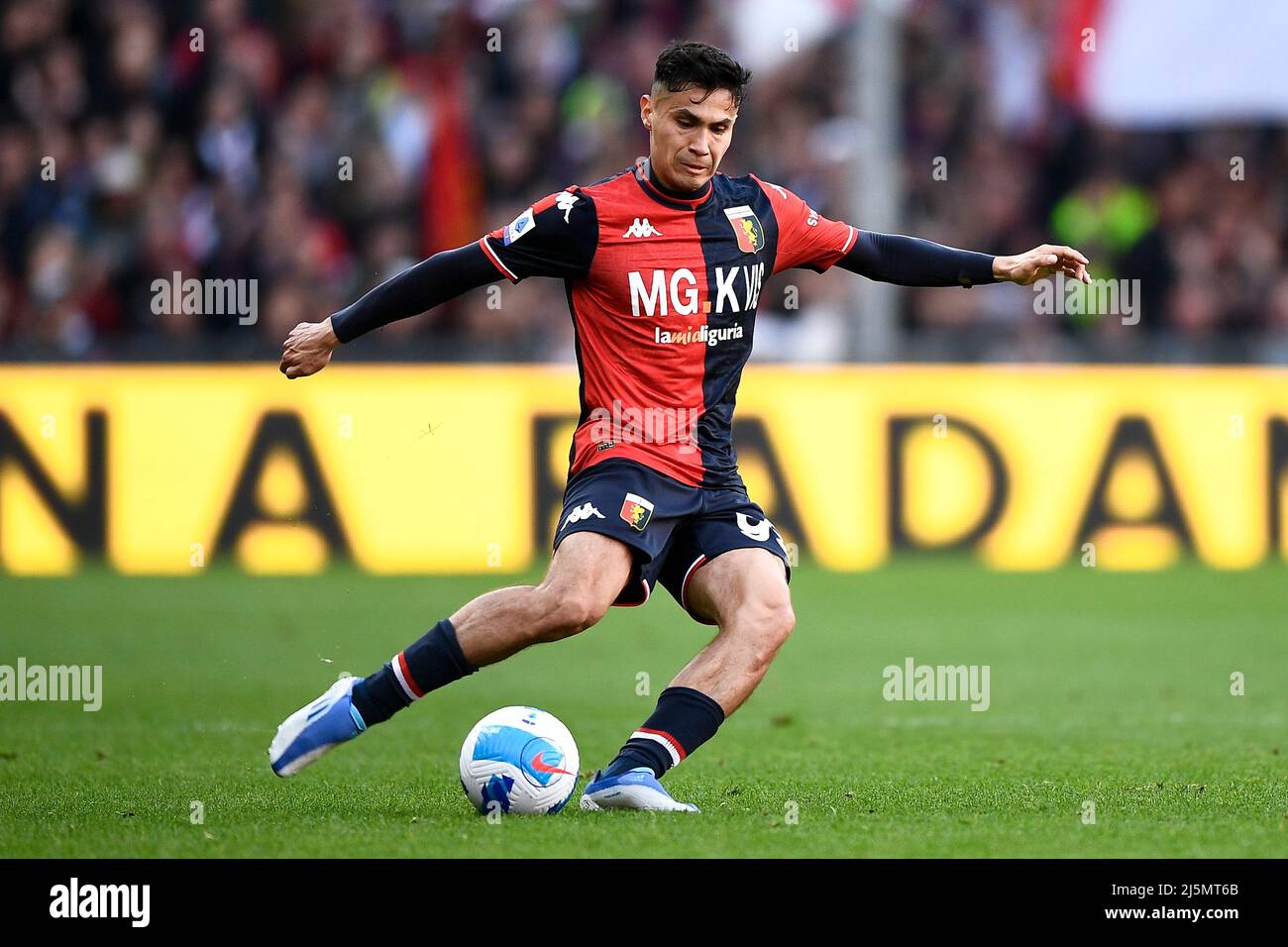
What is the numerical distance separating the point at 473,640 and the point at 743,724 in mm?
2648

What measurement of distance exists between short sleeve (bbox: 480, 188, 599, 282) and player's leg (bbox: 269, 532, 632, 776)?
82 cm

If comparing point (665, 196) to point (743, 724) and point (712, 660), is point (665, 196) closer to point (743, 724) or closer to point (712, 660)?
point (712, 660)

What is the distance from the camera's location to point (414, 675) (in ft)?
18.7

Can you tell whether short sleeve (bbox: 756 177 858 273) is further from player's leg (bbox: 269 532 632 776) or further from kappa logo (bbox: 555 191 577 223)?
player's leg (bbox: 269 532 632 776)

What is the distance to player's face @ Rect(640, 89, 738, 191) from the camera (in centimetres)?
579

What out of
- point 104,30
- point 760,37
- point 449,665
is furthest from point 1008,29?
point 449,665

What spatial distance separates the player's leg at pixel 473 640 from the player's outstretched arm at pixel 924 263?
1.29 m

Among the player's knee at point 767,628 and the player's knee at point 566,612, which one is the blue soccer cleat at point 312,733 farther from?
the player's knee at point 767,628

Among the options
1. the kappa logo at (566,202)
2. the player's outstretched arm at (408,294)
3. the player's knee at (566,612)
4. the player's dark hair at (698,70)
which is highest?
the player's dark hair at (698,70)

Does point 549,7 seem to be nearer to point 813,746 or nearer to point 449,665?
point 813,746

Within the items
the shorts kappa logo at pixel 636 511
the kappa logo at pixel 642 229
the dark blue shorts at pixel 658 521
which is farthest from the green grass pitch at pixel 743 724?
the kappa logo at pixel 642 229

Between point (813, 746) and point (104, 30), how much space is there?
10.9 metres

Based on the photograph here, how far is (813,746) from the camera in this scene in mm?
7332

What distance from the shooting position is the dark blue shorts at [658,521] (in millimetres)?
5809
